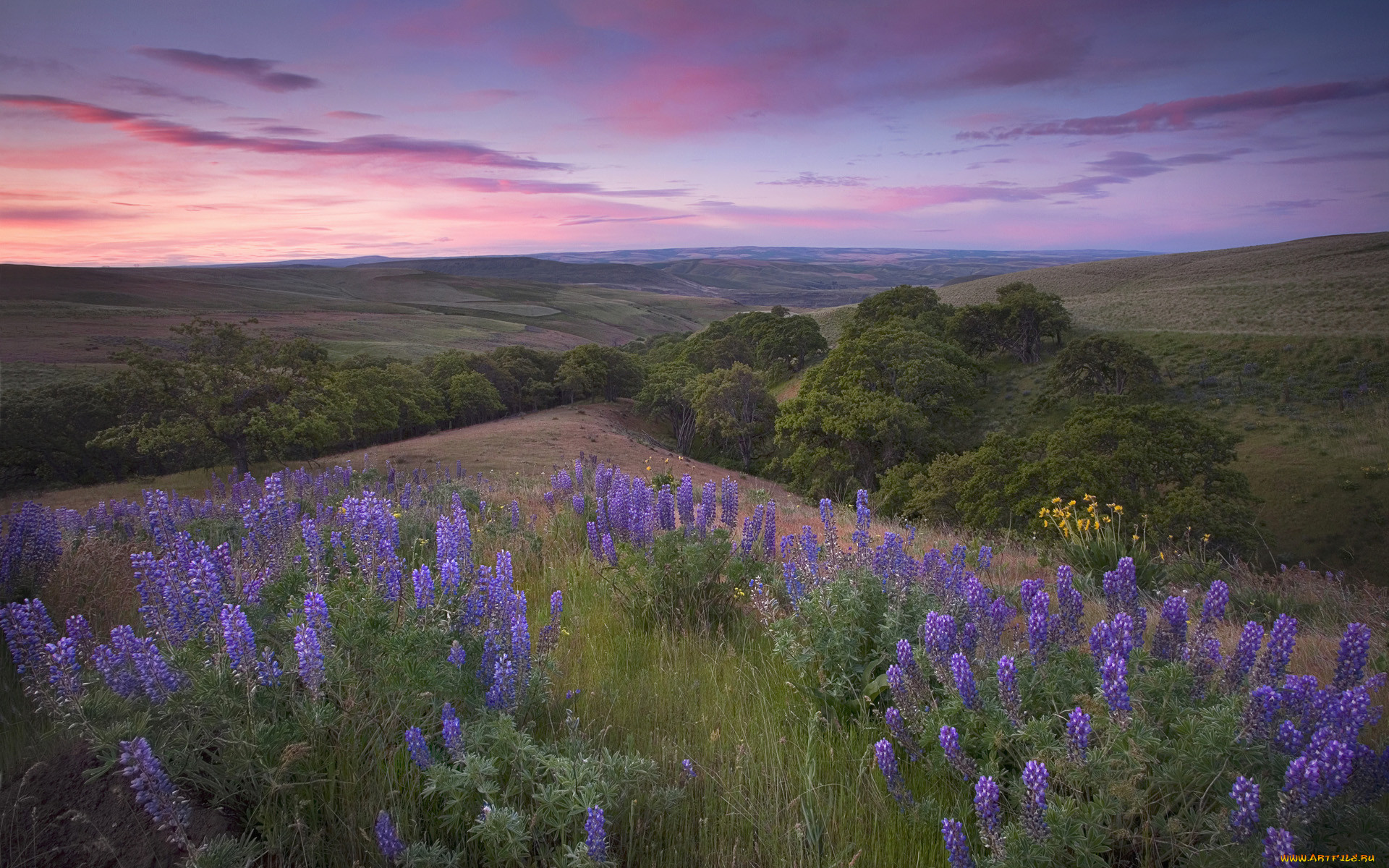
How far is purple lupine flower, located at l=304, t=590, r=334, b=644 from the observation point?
2547mm

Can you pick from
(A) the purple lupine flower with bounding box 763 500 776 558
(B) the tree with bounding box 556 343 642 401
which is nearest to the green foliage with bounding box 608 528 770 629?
(A) the purple lupine flower with bounding box 763 500 776 558

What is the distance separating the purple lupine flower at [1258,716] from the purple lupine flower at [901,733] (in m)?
1.07

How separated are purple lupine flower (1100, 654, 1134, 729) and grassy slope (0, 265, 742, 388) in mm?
46966

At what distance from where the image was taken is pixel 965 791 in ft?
8.57

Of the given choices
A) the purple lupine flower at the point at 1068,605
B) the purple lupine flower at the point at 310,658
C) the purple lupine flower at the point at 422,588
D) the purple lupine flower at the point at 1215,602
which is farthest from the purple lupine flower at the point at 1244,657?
the purple lupine flower at the point at 310,658

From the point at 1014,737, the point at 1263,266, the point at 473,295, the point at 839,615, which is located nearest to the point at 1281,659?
the point at 1014,737

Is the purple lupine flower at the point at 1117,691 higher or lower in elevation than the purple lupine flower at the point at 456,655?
higher

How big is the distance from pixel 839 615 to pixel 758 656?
83 cm

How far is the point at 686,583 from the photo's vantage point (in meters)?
4.59

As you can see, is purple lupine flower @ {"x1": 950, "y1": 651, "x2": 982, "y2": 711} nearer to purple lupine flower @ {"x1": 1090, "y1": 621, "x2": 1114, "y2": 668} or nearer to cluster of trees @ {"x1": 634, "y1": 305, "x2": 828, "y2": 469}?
purple lupine flower @ {"x1": 1090, "y1": 621, "x2": 1114, "y2": 668}

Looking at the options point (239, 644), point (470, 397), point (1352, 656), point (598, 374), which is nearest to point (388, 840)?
point (239, 644)

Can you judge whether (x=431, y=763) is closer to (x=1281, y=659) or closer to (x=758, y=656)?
(x=758, y=656)

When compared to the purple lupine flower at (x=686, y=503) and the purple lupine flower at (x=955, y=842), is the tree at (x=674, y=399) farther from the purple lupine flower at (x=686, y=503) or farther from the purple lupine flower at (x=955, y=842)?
the purple lupine flower at (x=955, y=842)

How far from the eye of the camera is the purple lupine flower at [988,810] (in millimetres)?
2006
